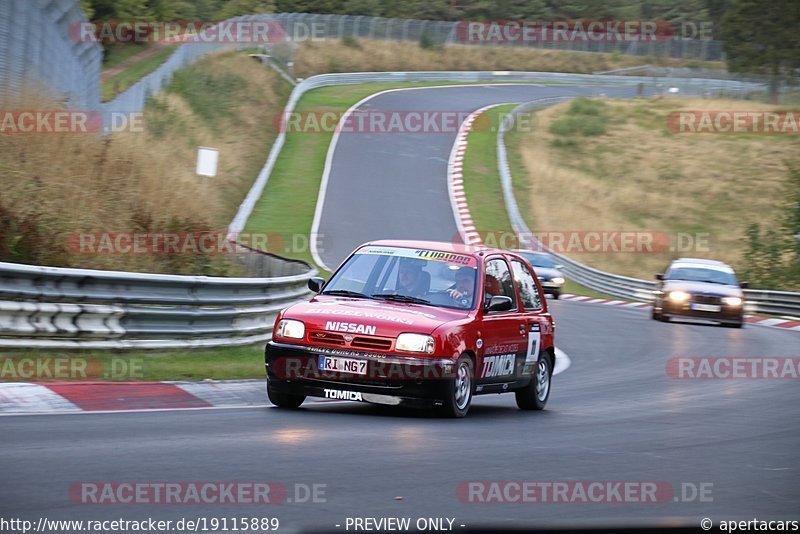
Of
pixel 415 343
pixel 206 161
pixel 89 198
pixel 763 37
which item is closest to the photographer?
pixel 415 343

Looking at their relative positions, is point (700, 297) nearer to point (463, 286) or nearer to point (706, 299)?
point (706, 299)

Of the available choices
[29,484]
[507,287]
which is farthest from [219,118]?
[29,484]

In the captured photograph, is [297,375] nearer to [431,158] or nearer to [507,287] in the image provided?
[507,287]

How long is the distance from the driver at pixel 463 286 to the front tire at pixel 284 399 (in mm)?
1683

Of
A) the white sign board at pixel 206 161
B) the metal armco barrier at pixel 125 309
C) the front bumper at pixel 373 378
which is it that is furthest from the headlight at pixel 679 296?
the front bumper at pixel 373 378

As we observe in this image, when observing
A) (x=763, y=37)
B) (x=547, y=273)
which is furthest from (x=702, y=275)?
(x=763, y=37)

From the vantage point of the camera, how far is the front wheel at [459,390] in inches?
395

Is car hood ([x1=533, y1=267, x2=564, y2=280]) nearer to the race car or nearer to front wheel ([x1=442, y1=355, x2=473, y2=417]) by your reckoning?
the race car

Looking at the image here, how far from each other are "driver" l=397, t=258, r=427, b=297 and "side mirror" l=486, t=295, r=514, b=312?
0.62 metres

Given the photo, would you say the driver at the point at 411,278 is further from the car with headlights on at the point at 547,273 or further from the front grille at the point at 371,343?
the car with headlights on at the point at 547,273

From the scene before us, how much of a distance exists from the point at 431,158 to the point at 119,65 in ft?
41.9

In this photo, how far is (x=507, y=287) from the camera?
11.6 meters

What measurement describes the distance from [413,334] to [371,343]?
1.19 ft

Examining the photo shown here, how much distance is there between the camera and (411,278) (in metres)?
10.9
